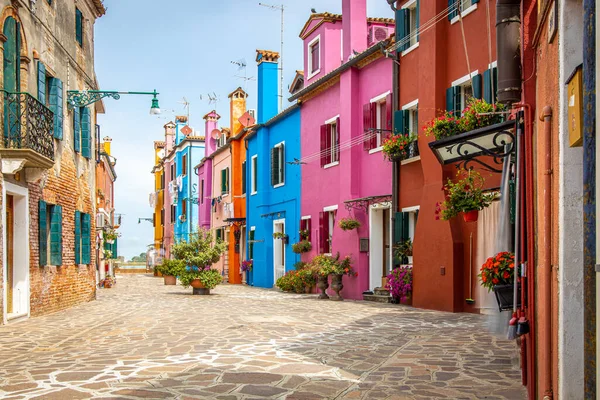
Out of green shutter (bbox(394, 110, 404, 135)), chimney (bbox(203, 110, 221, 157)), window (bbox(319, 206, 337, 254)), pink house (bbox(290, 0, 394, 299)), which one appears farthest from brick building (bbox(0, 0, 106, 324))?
chimney (bbox(203, 110, 221, 157))

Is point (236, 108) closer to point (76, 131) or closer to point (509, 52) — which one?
point (76, 131)

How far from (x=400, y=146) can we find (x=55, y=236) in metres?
8.49

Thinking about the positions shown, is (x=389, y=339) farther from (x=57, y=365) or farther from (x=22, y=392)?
(x=22, y=392)

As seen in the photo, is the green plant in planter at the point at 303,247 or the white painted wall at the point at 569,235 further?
the green plant in planter at the point at 303,247

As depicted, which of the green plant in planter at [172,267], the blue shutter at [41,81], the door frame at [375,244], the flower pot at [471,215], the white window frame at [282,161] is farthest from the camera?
the white window frame at [282,161]

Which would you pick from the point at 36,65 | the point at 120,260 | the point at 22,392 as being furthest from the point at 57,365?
the point at 120,260

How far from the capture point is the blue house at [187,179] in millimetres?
43531

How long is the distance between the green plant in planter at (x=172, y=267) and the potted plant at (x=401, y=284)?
27.3ft

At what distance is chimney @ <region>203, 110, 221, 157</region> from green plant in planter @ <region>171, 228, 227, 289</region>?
19567 mm

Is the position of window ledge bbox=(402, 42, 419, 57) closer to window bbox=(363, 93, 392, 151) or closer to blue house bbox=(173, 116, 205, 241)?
window bbox=(363, 93, 392, 151)

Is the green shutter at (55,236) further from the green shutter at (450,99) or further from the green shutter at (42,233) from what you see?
the green shutter at (450,99)

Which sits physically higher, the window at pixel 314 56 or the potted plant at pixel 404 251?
the window at pixel 314 56

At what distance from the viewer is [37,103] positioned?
505 inches

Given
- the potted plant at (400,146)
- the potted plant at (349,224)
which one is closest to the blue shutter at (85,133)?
the potted plant at (349,224)
